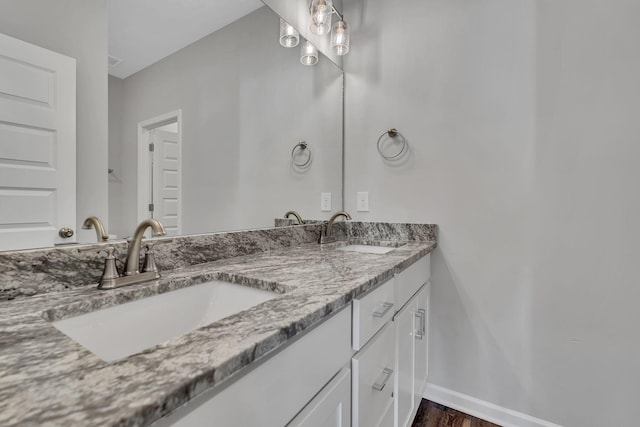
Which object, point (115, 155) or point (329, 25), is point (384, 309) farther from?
point (329, 25)

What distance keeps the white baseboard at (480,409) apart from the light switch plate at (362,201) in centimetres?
105

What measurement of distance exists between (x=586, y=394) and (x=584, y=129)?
45.9 inches

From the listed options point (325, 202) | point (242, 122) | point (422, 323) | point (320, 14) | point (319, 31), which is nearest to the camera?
point (242, 122)

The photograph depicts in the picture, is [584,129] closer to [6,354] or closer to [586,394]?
[586,394]

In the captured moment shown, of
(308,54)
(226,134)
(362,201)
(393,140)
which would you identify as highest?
(308,54)

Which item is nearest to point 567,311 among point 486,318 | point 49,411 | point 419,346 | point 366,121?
point 486,318

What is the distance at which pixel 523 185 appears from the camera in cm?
146

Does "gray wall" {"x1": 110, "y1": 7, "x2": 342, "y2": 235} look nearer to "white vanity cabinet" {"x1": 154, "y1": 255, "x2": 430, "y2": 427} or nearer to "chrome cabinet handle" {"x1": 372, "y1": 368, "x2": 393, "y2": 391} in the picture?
"white vanity cabinet" {"x1": 154, "y1": 255, "x2": 430, "y2": 427}

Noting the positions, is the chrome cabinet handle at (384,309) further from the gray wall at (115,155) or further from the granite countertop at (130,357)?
the gray wall at (115,155)

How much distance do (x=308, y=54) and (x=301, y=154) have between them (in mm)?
575

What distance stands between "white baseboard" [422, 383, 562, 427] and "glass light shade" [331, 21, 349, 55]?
2007 mm

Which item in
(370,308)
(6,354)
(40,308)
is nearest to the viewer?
(6,354)

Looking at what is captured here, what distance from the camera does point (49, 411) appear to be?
12.1 inches

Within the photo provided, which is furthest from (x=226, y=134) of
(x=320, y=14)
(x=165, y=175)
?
(x=320, y=14)
